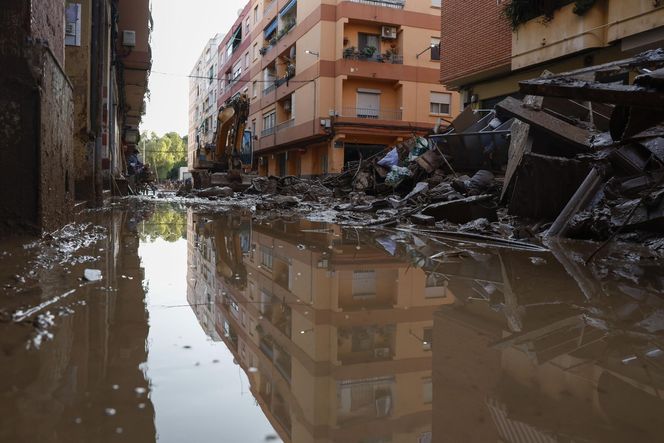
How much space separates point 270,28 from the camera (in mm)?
35656

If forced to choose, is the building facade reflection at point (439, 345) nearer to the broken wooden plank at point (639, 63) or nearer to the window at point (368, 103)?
the broken wooden plank at point (639, 63)

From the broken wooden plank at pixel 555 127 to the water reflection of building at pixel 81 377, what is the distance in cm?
590

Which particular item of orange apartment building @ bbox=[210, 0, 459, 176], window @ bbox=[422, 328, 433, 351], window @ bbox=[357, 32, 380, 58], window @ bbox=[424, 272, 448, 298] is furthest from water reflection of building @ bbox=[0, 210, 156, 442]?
window @ bbox=[357, 32, 380, 58]

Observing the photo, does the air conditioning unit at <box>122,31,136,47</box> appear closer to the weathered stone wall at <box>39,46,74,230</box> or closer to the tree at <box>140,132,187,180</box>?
the weathered stone wall at <box>39,46,74,230</box>

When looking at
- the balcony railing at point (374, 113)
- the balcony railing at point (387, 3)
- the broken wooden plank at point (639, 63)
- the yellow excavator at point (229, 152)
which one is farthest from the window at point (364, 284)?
the balcony railing at point (387, 3)

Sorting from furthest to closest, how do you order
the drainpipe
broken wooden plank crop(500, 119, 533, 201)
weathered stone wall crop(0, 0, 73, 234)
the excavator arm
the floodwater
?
1. the excavator arm
2. the drainpipe
3. broken wooden plank crop(500, 119, 533, 201)
4. weathered stone wall crop(0, 0, 73, 234)
5. the floodwater

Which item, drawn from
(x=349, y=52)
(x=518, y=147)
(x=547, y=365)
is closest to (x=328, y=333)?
(x=547, y=365)

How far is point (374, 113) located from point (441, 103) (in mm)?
3825

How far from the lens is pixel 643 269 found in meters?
3.82

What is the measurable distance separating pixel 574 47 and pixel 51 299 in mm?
13166

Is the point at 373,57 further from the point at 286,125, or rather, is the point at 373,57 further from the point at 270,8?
the point at 270,8

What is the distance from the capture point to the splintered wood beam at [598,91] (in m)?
3.05

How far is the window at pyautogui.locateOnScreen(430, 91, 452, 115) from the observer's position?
27812 mm

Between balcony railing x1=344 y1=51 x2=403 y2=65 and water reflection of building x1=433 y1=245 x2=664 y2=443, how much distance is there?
83.4 ft
